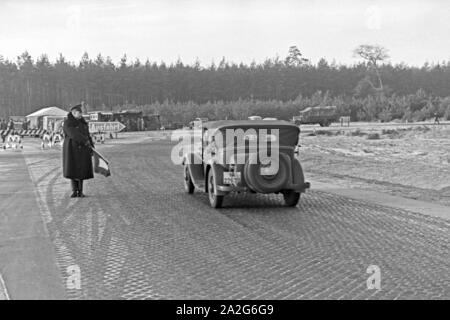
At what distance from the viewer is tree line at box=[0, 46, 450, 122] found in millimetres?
101938

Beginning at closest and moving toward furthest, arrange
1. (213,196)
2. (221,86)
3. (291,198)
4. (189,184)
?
(213,196)
(291,198)
(189,184)
(221,86)

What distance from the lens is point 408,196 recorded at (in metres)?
14.9

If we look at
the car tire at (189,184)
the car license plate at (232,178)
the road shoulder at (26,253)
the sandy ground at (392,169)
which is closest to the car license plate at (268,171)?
the car license plate at (232,178)

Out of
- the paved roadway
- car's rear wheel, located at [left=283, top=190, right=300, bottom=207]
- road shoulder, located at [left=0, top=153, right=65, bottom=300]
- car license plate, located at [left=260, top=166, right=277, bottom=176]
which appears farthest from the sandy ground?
road shoulder, located at [left=0, top=153, right=65, bottom=300]

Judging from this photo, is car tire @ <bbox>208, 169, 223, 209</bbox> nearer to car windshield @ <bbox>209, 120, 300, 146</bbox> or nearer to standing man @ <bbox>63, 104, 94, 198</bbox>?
car windshield @ <bbox>209, 120, 300, 146</bbox>

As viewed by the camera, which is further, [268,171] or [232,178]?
[232,178]

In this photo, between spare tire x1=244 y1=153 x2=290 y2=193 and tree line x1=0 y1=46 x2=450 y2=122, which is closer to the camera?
spare tire x1=244 y1=153 x2=290 y2=193

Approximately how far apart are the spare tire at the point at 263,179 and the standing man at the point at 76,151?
417 cm

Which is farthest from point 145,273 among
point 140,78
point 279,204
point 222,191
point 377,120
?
point 140,78

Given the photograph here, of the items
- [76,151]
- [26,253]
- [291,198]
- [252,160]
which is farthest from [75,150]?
[26,253]

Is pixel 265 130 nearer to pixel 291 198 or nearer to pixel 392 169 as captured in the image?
pixel 291 198

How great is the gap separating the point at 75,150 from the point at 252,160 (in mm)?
4486

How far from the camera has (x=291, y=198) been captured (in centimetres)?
1273

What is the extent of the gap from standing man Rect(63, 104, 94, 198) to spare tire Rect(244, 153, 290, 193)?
13.7 ft
